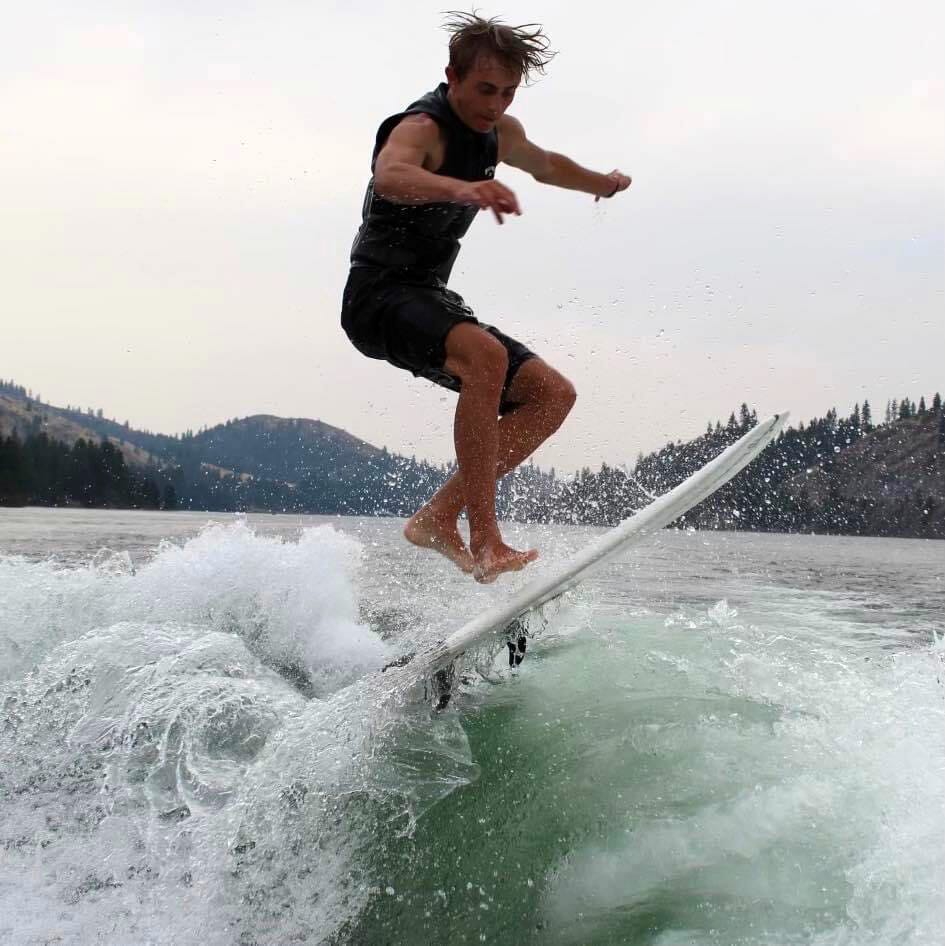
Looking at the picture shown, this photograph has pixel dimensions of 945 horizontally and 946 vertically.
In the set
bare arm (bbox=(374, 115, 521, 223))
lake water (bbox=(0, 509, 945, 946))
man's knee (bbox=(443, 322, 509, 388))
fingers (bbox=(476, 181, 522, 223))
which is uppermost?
bare arm (bbox=(374, 115, 521, 223))

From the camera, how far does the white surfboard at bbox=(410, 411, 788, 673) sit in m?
3.88

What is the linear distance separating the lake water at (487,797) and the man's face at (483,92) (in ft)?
7.38

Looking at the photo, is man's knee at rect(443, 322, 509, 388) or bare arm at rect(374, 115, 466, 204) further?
man's knee at rect(443, 322, 509, 388)

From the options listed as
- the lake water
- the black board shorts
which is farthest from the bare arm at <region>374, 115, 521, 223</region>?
the lake water

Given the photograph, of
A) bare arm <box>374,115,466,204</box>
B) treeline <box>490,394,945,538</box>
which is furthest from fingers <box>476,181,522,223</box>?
treeline <box>490,394,945,538</box>

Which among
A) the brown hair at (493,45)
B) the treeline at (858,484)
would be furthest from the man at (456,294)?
the treeline at (858,484)

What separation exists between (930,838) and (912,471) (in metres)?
121

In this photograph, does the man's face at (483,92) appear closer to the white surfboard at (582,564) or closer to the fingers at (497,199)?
the fingers at (497,199)

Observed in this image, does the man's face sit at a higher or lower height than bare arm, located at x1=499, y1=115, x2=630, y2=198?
lower

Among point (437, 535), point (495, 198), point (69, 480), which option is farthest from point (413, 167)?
point (69, 480)

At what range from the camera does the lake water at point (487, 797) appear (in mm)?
2664

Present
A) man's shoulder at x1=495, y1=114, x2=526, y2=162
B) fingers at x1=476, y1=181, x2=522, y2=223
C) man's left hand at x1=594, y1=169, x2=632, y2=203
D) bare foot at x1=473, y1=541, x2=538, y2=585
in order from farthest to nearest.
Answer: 1. man's left hand at x1=594, y1=169, x2=632, y2=203
2. man's shoulder at x1=495, y1=114, x2=526, y2=162
3. bare foot at x1=473, y1=541, x2=538, y2=585
4. fingers at x1=476, y1=181, x2=522, y2=223

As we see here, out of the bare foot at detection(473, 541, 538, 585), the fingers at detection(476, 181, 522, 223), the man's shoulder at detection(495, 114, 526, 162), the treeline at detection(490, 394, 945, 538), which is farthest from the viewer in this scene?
the treeline at detection(490, 394, 945, 538)

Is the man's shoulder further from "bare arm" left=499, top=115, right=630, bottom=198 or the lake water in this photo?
the lake water
